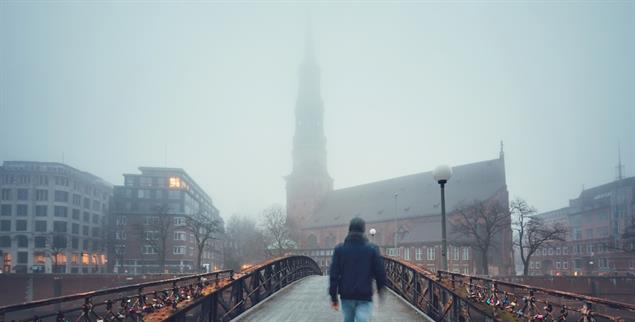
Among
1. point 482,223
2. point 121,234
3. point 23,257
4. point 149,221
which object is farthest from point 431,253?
point 23,257

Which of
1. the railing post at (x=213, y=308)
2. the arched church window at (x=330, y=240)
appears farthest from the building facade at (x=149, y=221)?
the railing post at (x=213, y=308)

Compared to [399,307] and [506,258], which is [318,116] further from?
[399,307]

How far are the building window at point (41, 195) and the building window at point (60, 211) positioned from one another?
2.61 meters

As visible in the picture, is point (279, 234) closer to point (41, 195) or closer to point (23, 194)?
point (41, 195)

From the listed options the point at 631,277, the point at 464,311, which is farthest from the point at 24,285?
the point at 631,277

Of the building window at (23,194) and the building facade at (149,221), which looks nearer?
the building facade at (149,221)

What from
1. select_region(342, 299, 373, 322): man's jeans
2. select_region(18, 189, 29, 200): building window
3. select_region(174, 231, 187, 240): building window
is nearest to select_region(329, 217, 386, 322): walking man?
select_region(342, 299, 373, 322): man's jeans

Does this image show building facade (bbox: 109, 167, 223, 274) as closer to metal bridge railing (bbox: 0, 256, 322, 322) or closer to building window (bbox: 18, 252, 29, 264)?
building window (bbox: 18, 252, 29, 264)

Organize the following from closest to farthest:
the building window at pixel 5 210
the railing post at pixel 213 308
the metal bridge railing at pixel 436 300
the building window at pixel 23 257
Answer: the metal bridge railing at pixel 436 300, the railing post at pixel 213 308, the building window at pixel 23 257, the building window at pixel 5 210

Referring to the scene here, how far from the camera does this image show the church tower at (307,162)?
352 feet

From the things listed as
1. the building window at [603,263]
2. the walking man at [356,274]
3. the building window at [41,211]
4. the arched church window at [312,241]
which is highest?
the building window at [41,211]

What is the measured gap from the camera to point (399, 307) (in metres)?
16.0

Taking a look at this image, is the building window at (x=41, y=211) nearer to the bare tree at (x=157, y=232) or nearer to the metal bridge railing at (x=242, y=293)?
the bare tree at (x=157, y=232)

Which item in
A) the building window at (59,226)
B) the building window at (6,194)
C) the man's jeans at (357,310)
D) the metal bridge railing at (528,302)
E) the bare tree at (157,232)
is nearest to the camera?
the metal bridge railing at (528,302)
